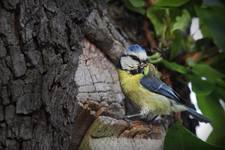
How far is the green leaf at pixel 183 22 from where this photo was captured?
946 millimetres

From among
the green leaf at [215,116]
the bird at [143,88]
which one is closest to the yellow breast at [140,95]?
the bird at [143,88]

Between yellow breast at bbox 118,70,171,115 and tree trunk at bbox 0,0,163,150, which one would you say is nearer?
tree trunk at bbox 0,0,163,150

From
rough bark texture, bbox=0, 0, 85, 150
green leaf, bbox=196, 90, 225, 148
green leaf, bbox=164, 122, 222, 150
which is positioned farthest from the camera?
green leaf, bbox=196, 90, 225, 148

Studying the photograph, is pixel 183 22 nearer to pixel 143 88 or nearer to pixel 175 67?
pixel 175 67

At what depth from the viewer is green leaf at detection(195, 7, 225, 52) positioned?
0.94m

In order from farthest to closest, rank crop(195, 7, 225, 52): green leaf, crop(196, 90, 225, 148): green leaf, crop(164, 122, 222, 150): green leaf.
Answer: crop(195, 7, 225, 52): green leaf < crop(196, 90, 225, 148): green leaf < crop(164, 122, 222, 150): green leaf

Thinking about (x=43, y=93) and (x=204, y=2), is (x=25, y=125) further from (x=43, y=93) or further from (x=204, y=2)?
(x=204, y=2)

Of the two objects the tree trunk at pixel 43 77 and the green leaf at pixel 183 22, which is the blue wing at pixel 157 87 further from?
the green leaf at pixel 183 22

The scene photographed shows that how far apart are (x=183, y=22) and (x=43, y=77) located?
46 centimetres

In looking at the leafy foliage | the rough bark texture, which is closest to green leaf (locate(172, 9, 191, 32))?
the leafy foliage

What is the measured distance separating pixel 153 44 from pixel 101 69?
21cm

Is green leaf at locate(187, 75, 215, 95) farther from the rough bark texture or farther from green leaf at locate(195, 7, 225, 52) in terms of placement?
the rough bark texture

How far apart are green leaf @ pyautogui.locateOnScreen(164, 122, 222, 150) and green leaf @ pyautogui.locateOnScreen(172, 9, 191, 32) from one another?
0.98 ft

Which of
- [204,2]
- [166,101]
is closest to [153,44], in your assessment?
[204,2]
